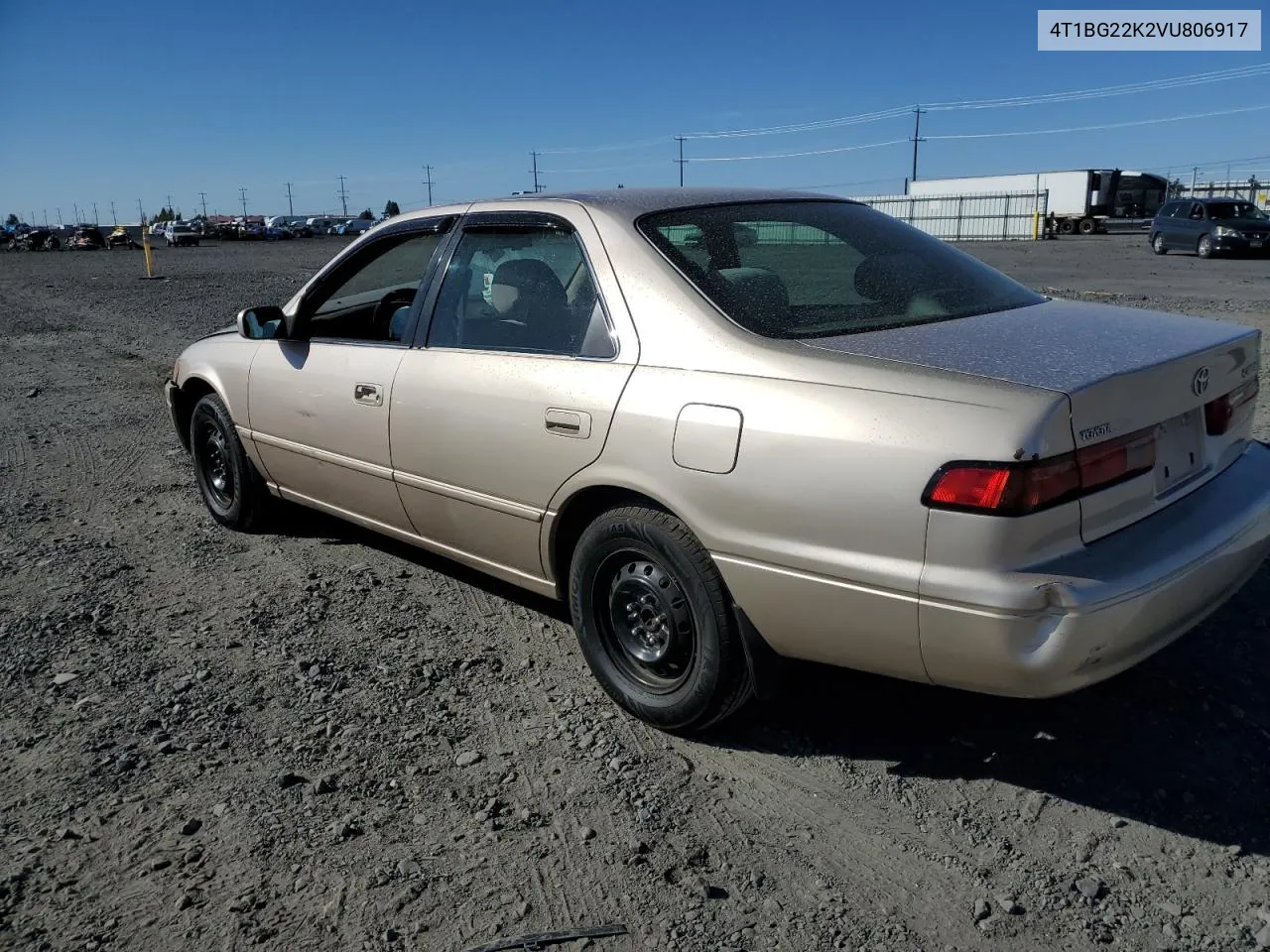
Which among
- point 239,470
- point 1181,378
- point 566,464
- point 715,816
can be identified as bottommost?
point 715,816

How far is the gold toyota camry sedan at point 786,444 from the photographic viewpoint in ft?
8.26

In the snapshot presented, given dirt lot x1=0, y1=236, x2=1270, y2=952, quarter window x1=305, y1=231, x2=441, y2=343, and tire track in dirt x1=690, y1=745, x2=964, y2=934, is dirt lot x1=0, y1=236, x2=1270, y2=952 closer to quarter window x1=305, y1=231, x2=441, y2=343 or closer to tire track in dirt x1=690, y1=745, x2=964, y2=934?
tire track in dirt x1=690, y1=745, x2=964, y2=934

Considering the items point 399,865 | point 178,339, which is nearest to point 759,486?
point 399,865

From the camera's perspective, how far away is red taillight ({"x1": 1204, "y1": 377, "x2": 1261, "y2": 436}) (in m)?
3.02

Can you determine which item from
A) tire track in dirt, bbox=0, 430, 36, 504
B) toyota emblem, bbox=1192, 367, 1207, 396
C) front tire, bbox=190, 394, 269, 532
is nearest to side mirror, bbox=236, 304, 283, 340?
front tire, bbox=190, 394, 269, 532

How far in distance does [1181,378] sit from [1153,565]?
53cm

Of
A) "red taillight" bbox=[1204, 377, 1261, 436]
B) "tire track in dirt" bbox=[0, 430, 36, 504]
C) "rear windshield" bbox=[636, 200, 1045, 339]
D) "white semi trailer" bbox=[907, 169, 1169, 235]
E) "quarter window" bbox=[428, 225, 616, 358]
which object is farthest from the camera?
"white semi trailer" bbox=[907, 169, 1169, 235]

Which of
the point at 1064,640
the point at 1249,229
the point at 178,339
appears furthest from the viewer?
the point at 1249,229

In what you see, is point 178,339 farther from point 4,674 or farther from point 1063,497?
point 1063,497

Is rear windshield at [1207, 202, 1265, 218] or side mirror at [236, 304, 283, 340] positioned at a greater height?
rear windshield at [1207, 202, 1265, 218]

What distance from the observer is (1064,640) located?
8.14 ft

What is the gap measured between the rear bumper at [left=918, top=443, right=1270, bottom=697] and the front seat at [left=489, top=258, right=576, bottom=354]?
1561 mm

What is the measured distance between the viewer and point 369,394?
13.6ft

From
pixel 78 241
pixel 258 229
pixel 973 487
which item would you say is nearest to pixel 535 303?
pixel 973 487
